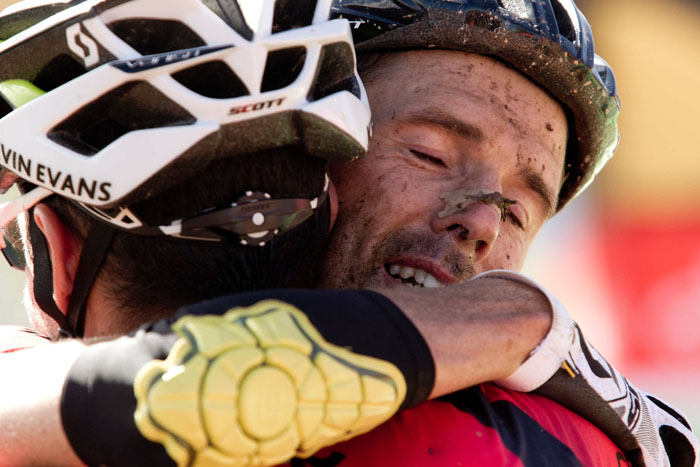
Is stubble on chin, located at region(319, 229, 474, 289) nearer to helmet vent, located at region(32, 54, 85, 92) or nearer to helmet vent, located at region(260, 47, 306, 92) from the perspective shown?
helmet vent, located at region(260, 47, 306, 92)

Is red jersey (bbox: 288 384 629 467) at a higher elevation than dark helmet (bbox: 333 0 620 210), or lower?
lower

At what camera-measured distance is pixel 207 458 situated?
4.84 feet

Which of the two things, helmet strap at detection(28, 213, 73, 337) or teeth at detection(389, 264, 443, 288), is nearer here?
helmet strap at detection(28, 213, 73, 337)

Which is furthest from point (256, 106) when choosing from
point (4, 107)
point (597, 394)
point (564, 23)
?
point (564, 23)

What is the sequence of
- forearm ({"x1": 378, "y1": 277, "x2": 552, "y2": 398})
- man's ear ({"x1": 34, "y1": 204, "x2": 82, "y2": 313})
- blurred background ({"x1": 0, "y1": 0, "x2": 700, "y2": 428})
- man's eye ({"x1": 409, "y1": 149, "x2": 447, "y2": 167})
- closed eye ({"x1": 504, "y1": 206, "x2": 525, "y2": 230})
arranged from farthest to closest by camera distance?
blurred background ({"x1": 0, "y1": 0, "x2": 700, "y2": 428}) → closed eye ({"x1": 504, "y1": 206, "x2": 525, "y2": 230}) → man's eye ({"x1": 409, "y1": 149, "x2": 447, "y2": 167}) → man's ear ({"x1": 34, "y1": 204, "x2": 82, "y2": 313}) → forearm ({"x1": 378, "y1": 277, "x2": 552, "y2": 398})

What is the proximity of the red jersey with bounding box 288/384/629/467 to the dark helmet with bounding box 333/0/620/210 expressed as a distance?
4.60 feet

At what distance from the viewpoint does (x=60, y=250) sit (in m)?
2.07

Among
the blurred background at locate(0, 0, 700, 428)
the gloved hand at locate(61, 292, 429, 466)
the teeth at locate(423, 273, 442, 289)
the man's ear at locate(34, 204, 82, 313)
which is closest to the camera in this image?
the gloved hand at locate(61, 292, 429, 466)

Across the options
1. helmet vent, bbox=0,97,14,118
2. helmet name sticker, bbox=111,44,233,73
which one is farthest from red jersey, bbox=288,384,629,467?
helmet vent, bbox=0,97,14,118

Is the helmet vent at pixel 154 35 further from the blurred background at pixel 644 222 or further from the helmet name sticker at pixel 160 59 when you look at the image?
the blurred background at pixel 644 222

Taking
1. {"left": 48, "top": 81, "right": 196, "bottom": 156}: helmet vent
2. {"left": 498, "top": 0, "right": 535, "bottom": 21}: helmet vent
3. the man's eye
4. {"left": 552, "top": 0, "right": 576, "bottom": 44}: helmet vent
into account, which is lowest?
the man's eye

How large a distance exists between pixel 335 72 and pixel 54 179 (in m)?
0.77

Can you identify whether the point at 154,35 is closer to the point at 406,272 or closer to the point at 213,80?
the point at 213,80

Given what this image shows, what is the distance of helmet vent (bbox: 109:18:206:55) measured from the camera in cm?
203
